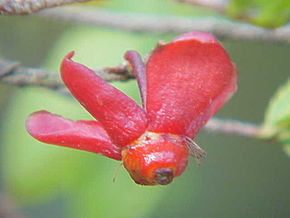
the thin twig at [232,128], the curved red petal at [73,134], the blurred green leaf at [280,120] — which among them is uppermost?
the curved red petal at [73,134]

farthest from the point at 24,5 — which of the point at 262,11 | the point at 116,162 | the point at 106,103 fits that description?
the point at 116,162

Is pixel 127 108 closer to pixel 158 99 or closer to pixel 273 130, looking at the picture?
pixel 158 99

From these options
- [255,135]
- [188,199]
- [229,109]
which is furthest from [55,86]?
[229,109]

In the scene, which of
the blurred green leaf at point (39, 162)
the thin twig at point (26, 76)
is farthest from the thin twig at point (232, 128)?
the blurred green leaf at point (39, 162)

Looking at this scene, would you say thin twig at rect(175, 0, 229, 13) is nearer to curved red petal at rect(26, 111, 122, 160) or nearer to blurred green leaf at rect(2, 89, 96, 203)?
blurred green leaf at rect(2, 89, 96, 203)

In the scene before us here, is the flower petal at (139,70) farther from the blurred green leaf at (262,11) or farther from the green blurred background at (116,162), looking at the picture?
the blurred green leaf at (262,11)

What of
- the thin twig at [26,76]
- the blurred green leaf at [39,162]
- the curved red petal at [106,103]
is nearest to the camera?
the curved red petal at [106,103]

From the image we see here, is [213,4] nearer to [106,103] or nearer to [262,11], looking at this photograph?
[262,11]

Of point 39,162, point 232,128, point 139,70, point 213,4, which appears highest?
point 139,70
